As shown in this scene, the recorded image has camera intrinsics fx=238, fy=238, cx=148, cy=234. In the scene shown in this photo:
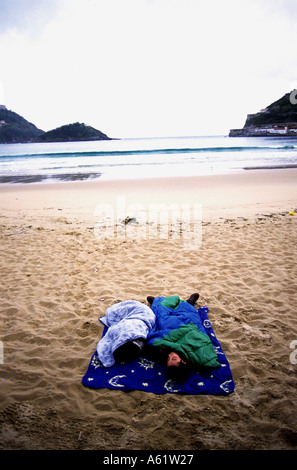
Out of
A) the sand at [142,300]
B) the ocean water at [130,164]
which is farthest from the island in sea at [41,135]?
the sand at [142,300]

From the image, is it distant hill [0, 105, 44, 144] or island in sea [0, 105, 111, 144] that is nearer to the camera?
island in sea [0, 105, 111, 144]

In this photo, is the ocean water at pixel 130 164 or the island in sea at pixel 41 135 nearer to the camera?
the ocean water at pixel 130 164

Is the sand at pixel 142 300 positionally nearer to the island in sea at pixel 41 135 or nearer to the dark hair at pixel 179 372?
the dark hair at pixel 179 372

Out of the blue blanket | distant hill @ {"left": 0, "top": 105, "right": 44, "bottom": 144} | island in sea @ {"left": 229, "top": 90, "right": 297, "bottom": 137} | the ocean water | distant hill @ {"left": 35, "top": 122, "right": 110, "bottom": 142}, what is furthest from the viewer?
distant hill @ {"left": 0, "top": 105, "right": 44, "bottom": 144}

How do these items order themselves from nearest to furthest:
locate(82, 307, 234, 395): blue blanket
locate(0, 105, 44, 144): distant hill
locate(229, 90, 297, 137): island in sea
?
1. locate(82, 307, 234, 395): blue blanket
2. locate(229, 90, 297, 137): island in sea
3. locate(0, 105, 44, 144): distant hill

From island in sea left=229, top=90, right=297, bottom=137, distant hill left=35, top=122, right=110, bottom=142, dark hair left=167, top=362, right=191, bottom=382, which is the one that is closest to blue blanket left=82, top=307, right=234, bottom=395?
dark hair left=167, top=362, right=191, bottom=382

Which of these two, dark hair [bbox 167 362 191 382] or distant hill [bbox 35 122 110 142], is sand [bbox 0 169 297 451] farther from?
distant hill [bbox 35 122 110 142]
